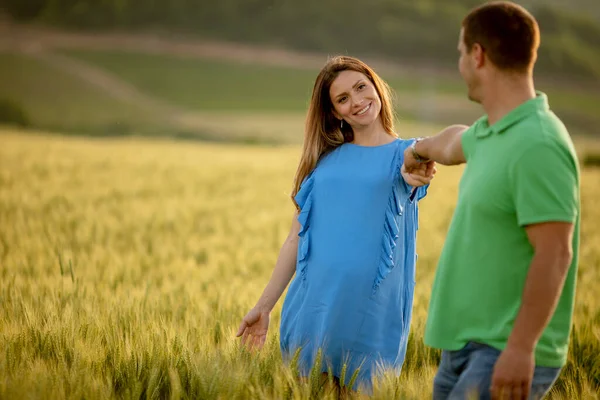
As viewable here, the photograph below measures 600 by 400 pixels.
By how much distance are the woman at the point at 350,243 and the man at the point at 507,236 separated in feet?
2.27

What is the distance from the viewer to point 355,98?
288 cm

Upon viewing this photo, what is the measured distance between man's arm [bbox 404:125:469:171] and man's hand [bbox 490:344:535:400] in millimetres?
682

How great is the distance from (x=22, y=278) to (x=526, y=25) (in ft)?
12.6

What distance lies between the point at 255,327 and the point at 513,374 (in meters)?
1.40

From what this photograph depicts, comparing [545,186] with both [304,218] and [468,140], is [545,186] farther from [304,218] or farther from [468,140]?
[304,218]

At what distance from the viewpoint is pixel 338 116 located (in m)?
2.99

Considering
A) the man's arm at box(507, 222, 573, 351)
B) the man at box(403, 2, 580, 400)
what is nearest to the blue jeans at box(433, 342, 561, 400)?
the man at box(403, 2, 580, 400)

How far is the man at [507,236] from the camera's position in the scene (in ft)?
5.69

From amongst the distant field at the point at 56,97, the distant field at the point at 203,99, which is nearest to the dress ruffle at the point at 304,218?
the distant field at the point at 203,99

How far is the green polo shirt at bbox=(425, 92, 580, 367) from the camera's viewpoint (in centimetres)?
173

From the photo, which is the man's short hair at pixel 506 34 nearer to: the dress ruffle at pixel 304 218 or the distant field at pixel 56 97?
the dress ruffle at pixel 304 218

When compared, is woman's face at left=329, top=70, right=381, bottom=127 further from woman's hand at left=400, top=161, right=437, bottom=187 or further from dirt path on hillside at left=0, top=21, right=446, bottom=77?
dirt path on hillside at left=0, top=21, right=446, bottom=77

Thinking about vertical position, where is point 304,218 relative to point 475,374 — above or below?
above

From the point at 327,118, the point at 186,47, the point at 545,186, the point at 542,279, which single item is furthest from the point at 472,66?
the point at 186,47
